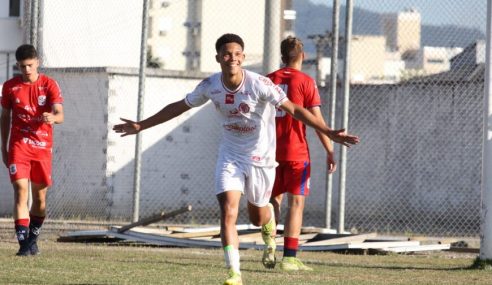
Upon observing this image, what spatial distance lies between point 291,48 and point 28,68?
2.85m

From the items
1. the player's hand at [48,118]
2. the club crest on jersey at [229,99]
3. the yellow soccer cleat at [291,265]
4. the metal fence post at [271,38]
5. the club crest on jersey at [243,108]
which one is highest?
the metal fence post at [271,38]

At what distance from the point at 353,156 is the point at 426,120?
4.67 ft

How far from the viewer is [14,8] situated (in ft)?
122

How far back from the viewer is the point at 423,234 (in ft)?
62.1

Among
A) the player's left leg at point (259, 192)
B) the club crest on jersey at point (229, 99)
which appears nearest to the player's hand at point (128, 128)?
the club crest on jersey at point (229, 99)

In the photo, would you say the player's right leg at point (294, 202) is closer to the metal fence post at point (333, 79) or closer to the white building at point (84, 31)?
the metal fence post at point (333, 79)

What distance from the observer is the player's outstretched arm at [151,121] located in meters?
9.19

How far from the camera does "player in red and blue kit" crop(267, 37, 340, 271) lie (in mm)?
11250

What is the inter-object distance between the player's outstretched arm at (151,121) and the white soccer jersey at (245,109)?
105 millimetres

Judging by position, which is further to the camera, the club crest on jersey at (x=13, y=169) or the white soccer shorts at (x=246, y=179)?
the club crest on jersey at (x=13, y=169)

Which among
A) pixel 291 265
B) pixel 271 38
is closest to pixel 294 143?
pixel 291 265

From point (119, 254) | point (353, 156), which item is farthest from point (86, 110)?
point (119, 254)

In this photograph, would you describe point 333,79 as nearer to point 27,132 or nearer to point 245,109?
point 27,132

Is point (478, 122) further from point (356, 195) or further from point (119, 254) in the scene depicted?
point (119, 254)
